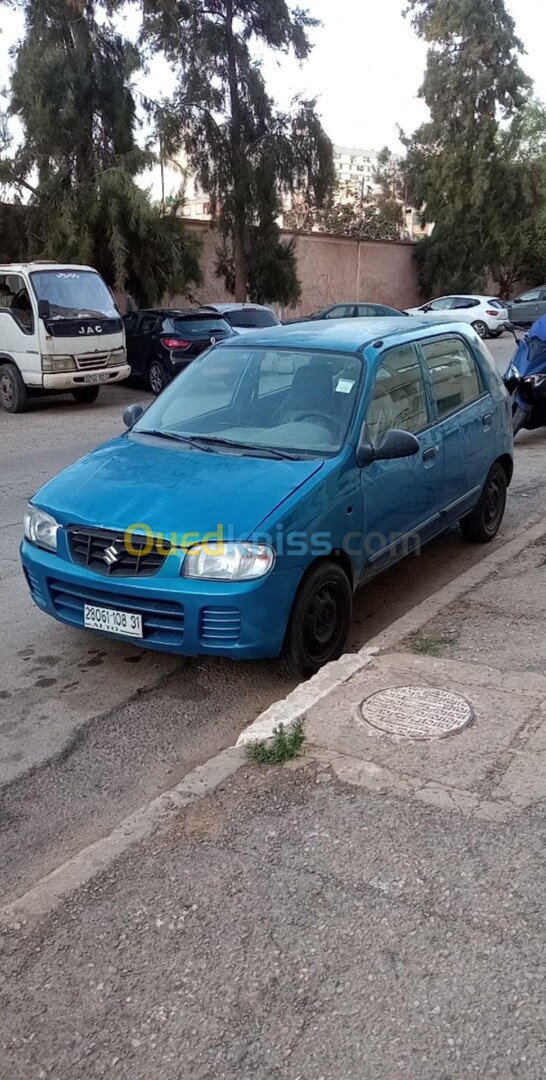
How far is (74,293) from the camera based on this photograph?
14.9 m

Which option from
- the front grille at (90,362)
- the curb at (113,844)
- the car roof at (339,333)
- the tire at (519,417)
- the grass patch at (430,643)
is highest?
the car roof at (339,333)

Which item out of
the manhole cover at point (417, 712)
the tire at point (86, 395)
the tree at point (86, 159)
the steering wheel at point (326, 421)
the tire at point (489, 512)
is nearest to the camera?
the manhole cover at point (417, 712)

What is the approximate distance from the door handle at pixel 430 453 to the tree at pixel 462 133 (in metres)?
32.8

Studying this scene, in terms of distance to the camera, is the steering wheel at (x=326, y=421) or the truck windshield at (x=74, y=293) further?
the truck windshield at (x=74, y=293)

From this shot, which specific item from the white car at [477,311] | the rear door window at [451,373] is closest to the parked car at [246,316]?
the white car at [477,311]

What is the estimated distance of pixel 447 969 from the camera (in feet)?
8.49

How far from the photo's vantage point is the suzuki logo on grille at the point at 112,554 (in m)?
4.57

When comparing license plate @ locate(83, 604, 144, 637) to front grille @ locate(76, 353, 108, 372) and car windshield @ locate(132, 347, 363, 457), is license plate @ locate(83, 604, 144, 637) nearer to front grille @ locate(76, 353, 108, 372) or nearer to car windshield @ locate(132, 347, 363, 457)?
car windshield @ locate(132, 347, 363, 457)

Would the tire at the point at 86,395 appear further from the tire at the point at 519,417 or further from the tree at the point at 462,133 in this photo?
the tree at the point at 462,133

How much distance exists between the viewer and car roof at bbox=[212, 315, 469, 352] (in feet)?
18.8

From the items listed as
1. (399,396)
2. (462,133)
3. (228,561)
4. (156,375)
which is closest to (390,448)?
(399,396)

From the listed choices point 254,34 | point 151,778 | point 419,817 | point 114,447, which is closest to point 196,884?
point 419,817

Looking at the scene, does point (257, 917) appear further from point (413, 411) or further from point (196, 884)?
point (413, 411)

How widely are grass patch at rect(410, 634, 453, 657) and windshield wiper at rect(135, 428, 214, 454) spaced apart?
149 centimetres
